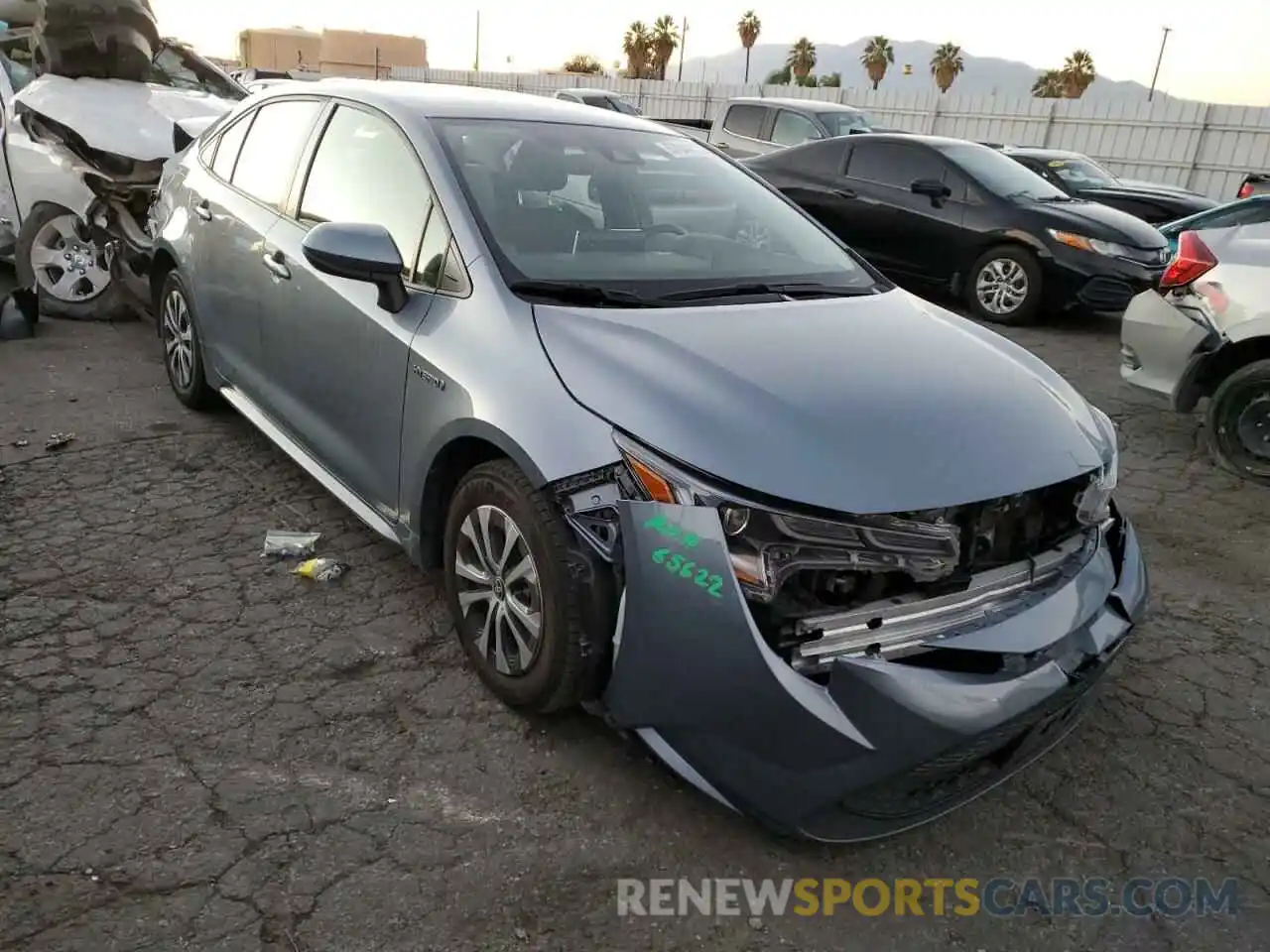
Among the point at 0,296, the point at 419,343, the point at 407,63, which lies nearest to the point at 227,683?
the point at 419,343

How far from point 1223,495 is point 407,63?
208 ft

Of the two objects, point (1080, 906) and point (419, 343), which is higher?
point (419, 343)

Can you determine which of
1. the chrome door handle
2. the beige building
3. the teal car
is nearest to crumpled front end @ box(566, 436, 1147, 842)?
the chrome door handle

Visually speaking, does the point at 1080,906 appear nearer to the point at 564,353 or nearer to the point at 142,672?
the point at 564,353

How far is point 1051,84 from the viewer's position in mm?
55938

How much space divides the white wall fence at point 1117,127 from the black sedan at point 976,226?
883 centimetres

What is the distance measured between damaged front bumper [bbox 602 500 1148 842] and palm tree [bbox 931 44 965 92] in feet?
223

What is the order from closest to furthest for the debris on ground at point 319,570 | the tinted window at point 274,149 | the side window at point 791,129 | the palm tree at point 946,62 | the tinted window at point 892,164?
the debris on ground at point 319,570 → the tinted window at point 274,149 → the tinted window at point 892,164 → the side window at point 791,129 → the palm tree at point 946,62

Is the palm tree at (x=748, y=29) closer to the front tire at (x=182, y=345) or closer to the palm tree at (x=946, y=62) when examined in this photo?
the palm tree at (x=946, y=62)

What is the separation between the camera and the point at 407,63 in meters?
60.3

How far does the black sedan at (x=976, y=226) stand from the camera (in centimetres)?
805

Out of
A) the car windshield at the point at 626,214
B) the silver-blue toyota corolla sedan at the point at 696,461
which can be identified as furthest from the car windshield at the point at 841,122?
the silver-blue toyota corolla sedan at the point at 696,461

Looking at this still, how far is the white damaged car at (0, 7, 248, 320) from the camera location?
6074 millimetres

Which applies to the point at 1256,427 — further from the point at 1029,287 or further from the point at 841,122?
the point at 841,122
